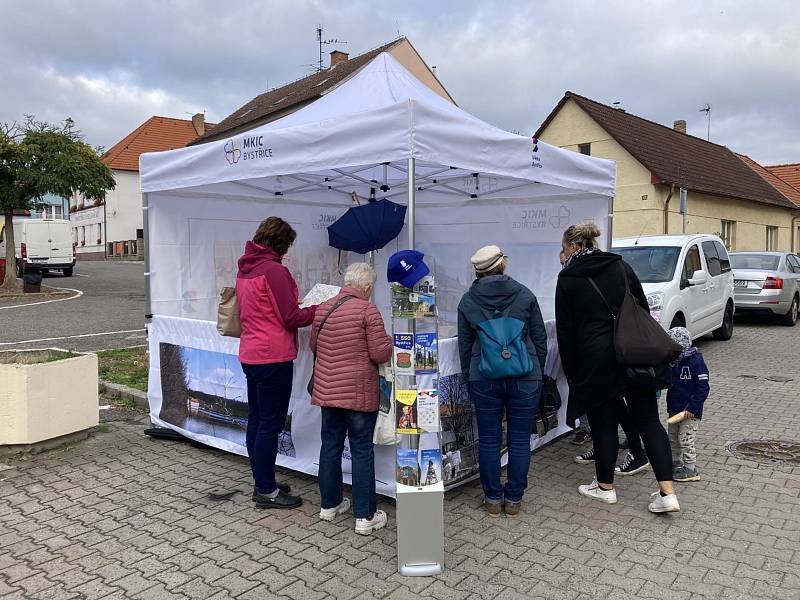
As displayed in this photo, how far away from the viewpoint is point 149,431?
18.6 ft

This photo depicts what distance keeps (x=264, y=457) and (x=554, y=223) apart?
393 cm

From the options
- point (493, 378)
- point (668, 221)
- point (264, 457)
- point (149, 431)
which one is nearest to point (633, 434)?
point (493, 378)

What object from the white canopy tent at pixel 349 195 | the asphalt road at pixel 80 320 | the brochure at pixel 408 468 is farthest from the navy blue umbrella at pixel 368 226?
the asphalt road at pixel 80 320

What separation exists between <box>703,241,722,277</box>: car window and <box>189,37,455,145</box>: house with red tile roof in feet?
55.5

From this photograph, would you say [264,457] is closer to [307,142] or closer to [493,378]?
[493,378]

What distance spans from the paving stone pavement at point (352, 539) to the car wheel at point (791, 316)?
967cm

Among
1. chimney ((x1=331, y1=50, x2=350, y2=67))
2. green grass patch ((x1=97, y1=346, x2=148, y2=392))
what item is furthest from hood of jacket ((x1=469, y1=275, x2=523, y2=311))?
chimney ((x1=331, y1=50, x2=350, y2=67))

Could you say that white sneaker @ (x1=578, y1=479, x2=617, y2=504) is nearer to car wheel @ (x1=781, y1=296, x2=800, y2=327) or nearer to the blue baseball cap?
the blue baseball cap

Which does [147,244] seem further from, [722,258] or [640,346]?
[722,258]

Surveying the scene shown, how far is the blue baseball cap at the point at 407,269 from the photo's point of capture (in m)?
3.56

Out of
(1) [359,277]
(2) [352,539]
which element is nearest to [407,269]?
(1) [359,277]

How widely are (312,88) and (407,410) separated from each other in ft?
89.2

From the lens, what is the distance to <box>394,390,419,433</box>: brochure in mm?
3553

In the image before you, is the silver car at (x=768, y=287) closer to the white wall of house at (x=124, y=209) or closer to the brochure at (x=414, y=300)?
the brochure at (x=414, y=300)
